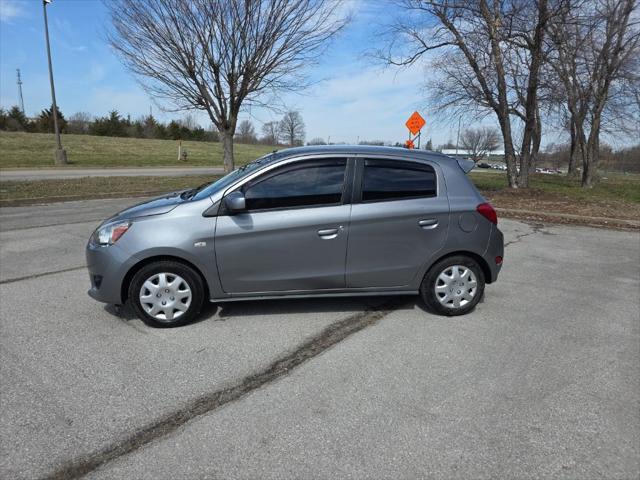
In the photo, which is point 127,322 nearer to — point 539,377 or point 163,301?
point 163,301

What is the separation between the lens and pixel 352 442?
2.40 metres

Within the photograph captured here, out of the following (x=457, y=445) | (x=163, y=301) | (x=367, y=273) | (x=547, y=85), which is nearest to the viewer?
(x=457, y=445)

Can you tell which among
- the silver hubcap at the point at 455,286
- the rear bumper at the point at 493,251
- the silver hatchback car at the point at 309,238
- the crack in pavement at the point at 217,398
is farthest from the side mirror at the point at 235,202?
the rear bumper at the point at 493,251

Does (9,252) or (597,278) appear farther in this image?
(9,252)

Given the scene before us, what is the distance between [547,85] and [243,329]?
47.2 feet

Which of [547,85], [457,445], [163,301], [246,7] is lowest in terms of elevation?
[457,445]

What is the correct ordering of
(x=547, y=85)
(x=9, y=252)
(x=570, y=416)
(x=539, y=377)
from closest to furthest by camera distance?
1. (x=570, y=416)
2. (x=539, y=377)
3. (x=9, y=252)
4. (x=547, y=85)

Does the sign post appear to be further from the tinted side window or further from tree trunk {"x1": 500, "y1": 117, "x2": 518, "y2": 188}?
the tinted side window

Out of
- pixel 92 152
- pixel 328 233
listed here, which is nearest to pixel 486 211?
pixel 328 233

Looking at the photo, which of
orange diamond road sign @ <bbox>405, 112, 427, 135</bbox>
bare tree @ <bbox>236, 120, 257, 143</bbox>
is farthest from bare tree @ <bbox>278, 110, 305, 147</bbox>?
orange diamond road sign @ <bbox>405, 112, 427, 135</bbox>

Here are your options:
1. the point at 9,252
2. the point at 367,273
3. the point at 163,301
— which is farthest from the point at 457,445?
the point at 9,252

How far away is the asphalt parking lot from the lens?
2.27 meters

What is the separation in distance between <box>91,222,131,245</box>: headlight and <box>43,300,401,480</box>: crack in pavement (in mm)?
1770

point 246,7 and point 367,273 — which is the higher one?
point 246,7
